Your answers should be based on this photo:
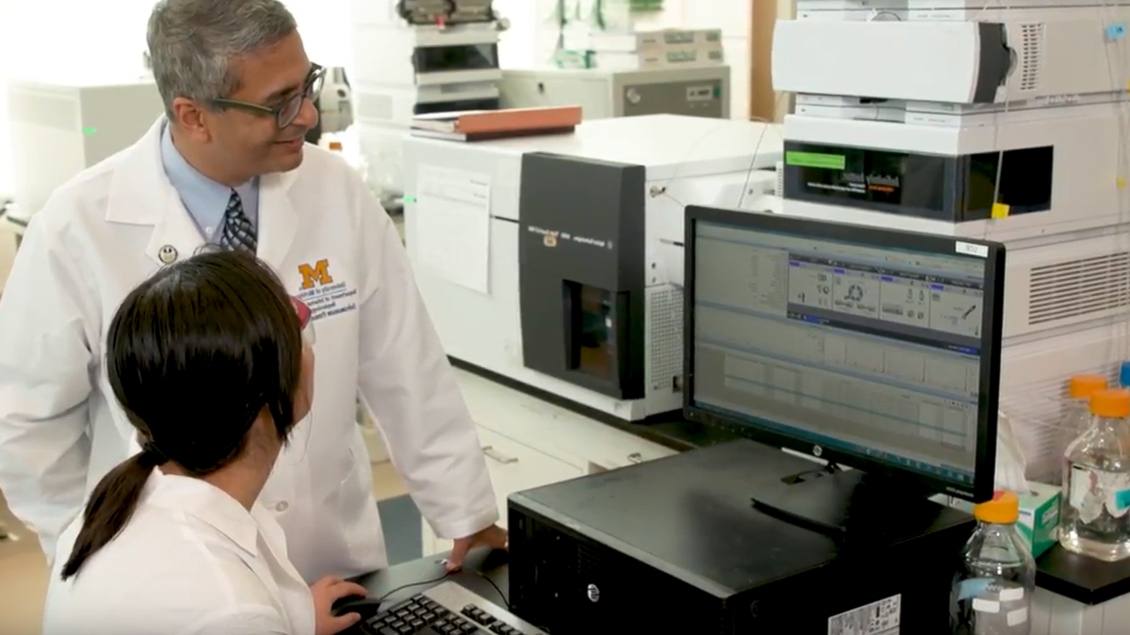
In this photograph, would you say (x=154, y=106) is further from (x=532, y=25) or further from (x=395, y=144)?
(x=532, y=25)

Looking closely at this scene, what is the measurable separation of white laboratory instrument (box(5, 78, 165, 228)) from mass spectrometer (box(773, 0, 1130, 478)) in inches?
74.1

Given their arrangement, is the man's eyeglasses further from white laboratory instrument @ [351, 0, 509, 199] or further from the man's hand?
white laboratory instrument @ [351, 0, 509, 199]

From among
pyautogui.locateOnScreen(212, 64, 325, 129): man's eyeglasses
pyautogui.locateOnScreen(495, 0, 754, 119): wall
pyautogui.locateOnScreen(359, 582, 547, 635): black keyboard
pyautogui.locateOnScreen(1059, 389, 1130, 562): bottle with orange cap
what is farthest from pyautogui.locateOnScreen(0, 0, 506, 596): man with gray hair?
pyautogui.locateOnScreen(495, 0, 754, 119): wall

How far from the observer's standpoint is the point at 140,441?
3.69 ft

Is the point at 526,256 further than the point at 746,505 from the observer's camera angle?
Yes

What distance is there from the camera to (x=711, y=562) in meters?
1.24

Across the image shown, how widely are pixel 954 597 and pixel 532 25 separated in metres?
4.07

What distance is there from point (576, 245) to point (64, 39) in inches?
102

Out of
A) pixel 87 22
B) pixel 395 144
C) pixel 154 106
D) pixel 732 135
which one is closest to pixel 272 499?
pixel 732 135

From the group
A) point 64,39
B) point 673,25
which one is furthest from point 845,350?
point 673,25

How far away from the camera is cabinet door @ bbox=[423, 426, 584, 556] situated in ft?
7.25

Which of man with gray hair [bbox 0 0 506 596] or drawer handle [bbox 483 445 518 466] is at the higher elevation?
man with gray hair [bbox 0 0 506 596]

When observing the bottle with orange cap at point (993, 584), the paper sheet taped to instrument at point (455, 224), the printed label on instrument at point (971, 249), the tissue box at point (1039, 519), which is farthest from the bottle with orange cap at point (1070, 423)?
the paper sheet taped to instrument at point (455, 224)

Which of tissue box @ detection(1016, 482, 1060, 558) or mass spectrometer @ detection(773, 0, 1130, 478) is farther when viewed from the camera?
mass spectrometer @ detection(773, 0, 1130, 478)
